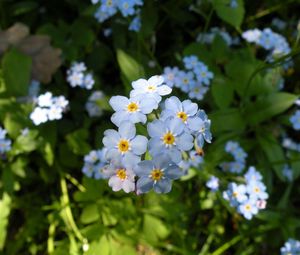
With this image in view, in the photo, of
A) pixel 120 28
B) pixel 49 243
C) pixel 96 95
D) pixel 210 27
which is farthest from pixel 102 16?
pixel 49 243

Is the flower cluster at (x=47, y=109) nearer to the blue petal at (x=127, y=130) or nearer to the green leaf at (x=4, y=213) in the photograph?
the green leaf at (x=4, y=213)

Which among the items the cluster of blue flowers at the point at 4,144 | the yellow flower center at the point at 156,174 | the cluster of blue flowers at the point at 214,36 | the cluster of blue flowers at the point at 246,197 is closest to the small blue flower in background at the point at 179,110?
the yellow flower center at the point at 156,174

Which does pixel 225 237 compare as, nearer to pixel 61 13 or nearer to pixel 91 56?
pixel 91 56

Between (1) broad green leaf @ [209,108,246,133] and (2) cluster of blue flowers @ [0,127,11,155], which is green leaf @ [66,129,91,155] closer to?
(2) cluster of blue flowers @ [0,127,11,155]

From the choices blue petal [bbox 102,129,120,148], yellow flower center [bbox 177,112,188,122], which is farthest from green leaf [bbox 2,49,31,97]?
yellow flower center [bbox 177,112,188,122]

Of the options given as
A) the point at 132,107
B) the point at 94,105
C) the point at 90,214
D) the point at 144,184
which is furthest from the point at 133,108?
the point at 94,105

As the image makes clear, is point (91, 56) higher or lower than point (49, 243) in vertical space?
higher
